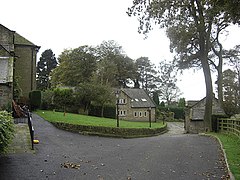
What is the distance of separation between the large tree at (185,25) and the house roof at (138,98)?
2853 cm

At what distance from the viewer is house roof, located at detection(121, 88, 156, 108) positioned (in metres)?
54.7

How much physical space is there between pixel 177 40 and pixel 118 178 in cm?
1813

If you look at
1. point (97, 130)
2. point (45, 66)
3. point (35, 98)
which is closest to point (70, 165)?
point (97, 130)

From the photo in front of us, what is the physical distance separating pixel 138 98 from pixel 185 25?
1351 inches

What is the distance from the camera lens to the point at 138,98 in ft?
186

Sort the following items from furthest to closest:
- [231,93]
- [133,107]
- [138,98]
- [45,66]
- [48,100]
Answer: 1. [45,66]
2. [138,98]
3. [133,107]
4. [231,93]
5. [48,100]

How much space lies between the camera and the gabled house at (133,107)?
53.6 m

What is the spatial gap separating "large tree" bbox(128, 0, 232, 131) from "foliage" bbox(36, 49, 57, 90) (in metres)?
56.5

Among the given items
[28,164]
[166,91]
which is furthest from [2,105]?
[166,91]

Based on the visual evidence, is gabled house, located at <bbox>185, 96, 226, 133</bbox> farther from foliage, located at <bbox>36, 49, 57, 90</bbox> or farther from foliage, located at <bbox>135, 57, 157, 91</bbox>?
foliage, located at <bbox>36, 49, 57, 90</bbox>

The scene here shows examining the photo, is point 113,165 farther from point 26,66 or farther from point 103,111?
point 103,111

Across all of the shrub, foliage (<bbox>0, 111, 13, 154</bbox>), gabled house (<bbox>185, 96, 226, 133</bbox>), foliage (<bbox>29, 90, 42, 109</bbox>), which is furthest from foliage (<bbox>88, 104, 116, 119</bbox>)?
foliage (<bbox>0, 111, 13, 154</bbox>)

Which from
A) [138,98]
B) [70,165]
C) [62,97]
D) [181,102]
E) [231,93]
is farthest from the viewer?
[181,102]

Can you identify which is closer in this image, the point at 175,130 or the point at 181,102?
the point at 175,130
